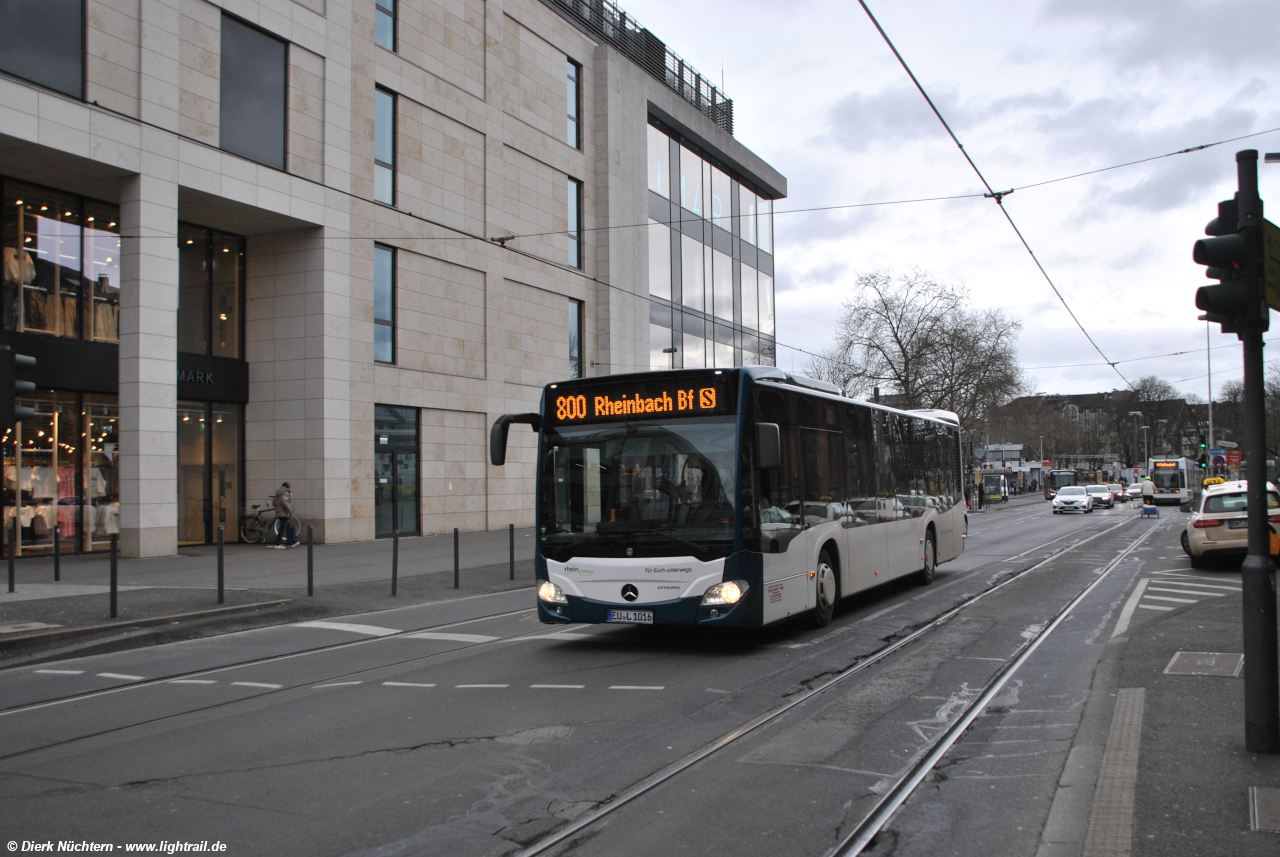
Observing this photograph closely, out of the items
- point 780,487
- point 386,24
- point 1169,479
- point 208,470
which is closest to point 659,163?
point 386,24

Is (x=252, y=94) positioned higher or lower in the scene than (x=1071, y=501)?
higher

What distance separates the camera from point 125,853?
4.37 metres

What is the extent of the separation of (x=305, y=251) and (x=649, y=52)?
21111mm

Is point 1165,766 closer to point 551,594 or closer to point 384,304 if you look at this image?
point 551,594

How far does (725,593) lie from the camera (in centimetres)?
901

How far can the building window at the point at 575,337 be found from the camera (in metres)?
34.6

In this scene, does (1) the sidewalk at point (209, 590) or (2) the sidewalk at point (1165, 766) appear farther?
(1) the sidewalk at point (209, 590)

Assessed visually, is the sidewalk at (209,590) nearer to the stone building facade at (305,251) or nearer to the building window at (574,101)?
the stone building facade at (305,251)

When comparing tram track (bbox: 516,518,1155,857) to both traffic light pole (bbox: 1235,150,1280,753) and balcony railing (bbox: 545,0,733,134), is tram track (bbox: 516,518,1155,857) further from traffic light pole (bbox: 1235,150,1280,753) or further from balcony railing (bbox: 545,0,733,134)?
balcony railing (bbox: 545,0,733,134)

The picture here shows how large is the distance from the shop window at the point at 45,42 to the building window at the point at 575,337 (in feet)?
58.6

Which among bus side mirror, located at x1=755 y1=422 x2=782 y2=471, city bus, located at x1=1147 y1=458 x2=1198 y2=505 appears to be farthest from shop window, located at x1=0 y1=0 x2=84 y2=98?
city bus, located at x1=1147 y1=458 x2=1198 y2=505

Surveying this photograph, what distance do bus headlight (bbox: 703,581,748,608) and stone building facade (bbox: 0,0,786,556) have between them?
15.5 metres

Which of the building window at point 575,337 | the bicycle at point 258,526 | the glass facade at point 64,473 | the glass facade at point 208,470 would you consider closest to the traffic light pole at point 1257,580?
the glass facade at point 64,473

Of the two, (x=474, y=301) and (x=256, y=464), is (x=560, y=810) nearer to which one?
(x=256, y=464)
